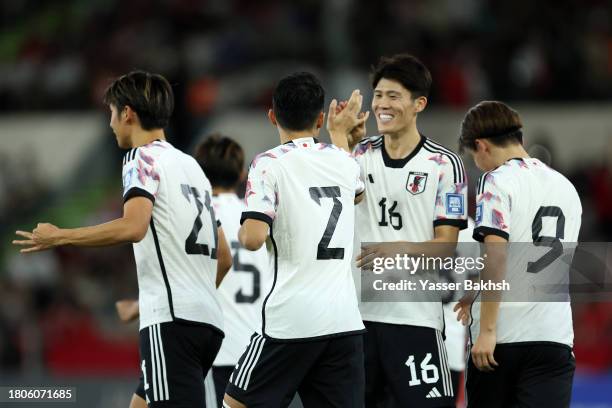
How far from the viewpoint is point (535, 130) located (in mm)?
15977

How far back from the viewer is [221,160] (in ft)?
25.4

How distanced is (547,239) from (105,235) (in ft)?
7.76

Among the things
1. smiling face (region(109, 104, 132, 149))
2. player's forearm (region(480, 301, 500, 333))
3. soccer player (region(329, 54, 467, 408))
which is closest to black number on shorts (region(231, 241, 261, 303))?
soccer player (region(329, 54, 467, 408))

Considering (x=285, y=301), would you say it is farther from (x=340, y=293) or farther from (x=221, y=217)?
(x=221, y=217)

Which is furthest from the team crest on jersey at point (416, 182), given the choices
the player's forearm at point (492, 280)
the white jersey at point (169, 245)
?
the white jersey at point (169, 245)

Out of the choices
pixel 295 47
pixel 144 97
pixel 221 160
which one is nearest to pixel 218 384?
pixel 221 160

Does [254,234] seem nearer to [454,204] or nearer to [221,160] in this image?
[454,204]

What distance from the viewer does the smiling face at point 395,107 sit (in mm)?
6594

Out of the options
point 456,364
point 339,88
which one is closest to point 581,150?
point 339,88

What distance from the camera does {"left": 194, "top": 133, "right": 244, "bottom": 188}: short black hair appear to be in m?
7.75

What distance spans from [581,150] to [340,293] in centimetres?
1067

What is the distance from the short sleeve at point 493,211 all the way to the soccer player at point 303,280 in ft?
2.49

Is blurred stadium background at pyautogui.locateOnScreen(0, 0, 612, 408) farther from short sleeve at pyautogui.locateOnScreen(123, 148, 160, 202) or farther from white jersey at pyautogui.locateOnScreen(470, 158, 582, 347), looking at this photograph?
short sleeve at pyautogui.locateOnScreen(123, 148, 160, 202)

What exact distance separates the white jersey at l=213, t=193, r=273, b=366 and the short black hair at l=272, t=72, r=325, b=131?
5.54ft
